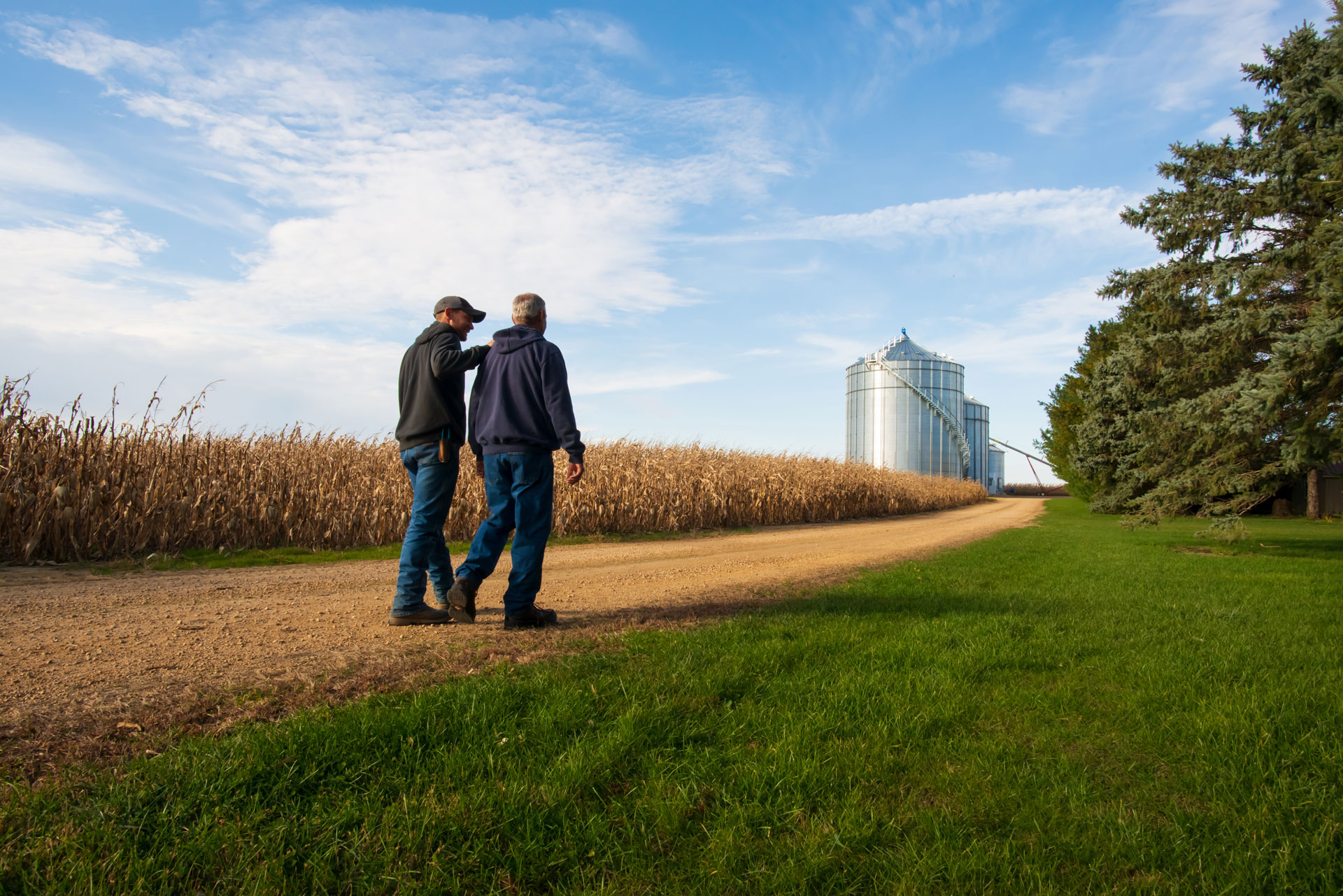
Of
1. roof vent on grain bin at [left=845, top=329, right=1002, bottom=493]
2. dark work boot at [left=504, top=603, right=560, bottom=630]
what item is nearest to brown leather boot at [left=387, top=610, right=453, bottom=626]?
dark work boot at [left=504, top=603, right=560, bottom=630]

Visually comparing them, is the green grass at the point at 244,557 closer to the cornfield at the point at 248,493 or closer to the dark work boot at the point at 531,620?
the cornfield at the point at 248,493

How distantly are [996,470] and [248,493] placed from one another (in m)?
58.9

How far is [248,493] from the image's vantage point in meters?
11.8

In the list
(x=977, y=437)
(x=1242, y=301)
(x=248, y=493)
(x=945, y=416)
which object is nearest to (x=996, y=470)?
(x=977, y=437)

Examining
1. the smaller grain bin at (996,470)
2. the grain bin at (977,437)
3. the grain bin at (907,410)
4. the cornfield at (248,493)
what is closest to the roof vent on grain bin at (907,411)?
the grain bin at (907,410)

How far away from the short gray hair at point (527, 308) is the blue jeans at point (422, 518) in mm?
1195

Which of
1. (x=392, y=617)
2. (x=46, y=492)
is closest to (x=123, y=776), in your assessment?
(x=392, y=617)

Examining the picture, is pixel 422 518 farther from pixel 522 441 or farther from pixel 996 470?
pixel 996 470

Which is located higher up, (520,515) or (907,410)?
(907,410)

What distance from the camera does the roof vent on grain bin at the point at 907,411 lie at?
46.0 m

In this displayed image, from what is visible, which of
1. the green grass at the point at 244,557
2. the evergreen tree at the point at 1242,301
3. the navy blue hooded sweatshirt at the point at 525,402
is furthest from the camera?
the evergreen tree at the point at 1242,301

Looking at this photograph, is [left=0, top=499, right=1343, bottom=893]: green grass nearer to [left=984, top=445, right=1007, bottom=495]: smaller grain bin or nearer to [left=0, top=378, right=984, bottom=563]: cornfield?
[left=0, top=378, right=984, bottom=563]: cornfield

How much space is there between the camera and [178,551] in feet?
34.8

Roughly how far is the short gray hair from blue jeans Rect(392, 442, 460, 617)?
3.92 feet
